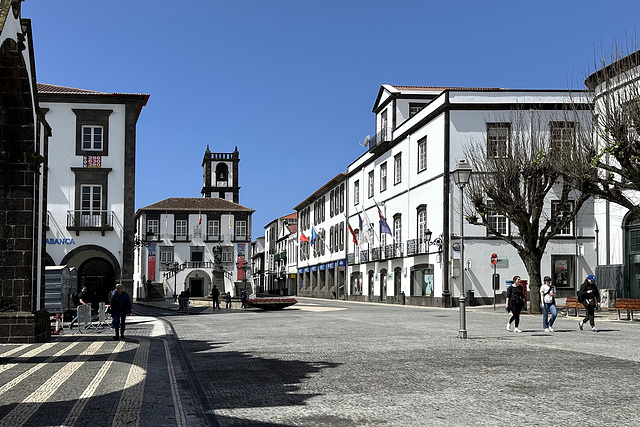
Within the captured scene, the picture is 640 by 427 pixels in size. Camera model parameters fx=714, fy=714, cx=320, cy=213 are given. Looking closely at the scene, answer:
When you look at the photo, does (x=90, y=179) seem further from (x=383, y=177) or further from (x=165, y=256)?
(x=165, y=256)

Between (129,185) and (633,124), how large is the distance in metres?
22.0

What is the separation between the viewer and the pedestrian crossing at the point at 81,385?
7.41m

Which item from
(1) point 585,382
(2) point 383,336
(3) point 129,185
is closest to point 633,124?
(2) point 383,336

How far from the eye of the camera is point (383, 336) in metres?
17.8

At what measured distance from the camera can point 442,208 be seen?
40.5 m

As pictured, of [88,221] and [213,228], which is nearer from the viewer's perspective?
[88,221]

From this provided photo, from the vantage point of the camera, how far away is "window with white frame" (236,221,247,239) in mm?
80125

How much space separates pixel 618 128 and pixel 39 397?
19708 millimetres

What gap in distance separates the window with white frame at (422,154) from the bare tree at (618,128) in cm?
1709

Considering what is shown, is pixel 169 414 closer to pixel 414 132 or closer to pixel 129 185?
pixel 129 185

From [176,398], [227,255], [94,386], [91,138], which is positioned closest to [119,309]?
[94,386]

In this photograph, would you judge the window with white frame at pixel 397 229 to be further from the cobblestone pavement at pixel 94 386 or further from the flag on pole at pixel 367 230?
the cobblestone pavement at pixel 94 386

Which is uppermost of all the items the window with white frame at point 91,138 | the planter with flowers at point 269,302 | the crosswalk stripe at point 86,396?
the window with white frame at point 91,138

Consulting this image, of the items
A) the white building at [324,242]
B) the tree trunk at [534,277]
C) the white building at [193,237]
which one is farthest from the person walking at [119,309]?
the white building at [193,237]
